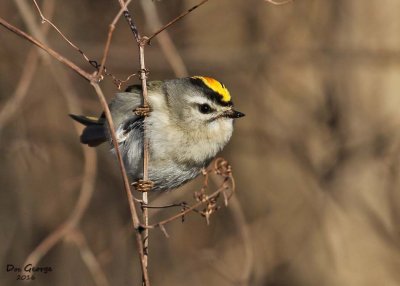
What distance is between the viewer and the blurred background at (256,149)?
557 centimetres

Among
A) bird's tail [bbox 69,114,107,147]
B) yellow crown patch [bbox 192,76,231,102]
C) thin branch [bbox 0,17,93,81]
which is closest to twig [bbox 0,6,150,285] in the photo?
thin branch [bbox 0,17,93,81]

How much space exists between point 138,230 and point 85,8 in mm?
4228

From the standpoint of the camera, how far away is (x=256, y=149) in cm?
672

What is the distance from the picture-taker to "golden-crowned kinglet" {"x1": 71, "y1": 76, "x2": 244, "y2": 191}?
10.8ft

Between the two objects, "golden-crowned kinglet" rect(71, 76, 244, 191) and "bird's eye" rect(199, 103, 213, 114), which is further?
"bird's eye" rect(199, 103, 213, 114)

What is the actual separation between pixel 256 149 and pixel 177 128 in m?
3.46

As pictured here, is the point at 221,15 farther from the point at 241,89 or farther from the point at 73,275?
the point at 73,275

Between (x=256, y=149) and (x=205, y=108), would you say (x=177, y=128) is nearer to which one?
(x=205, y=108)

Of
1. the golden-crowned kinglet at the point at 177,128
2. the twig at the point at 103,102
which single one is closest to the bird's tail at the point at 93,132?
the golden-crowned kinglet at the point at 177,128

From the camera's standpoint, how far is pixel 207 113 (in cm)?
343

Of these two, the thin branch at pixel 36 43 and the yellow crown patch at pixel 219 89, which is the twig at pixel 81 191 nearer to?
the yellow crown patch at pixel 219 89

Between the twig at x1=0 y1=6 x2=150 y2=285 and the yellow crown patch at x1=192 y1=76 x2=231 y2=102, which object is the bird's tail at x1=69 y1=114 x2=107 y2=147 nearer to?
the yellow crown patch at x1=192 y1=76 x2=231 y2=102

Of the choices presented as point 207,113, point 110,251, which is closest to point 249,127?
point 110,251

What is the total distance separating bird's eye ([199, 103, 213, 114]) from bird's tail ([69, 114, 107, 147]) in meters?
1.00
